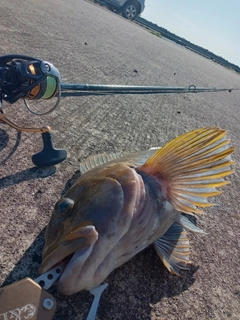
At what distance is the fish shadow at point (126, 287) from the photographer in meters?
1.37

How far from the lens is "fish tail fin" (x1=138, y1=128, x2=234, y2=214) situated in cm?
169

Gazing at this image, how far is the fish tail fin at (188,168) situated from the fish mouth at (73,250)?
0.56m

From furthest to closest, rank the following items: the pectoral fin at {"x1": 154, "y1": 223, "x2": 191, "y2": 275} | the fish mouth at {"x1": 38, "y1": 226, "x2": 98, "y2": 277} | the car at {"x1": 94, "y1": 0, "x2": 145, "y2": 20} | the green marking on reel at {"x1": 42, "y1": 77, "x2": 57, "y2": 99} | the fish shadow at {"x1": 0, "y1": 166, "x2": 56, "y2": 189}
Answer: the car at {"x1": 94, "y1": 0, "x2": 145, "y2": 20} → the green marking on reel at {"x1": 42, "y1": 77, "x2": 57, "y2": 99} → the fish shadow at {"x1": 0, "y1": 166, "x2": 56, "y2": 189} → the pectoral fin at {"x1": 154, "y1": 223, "x2": 191, "y2": 275} → the fish mouth at {"x1": 38, "y1": 226, "x2": 98, "y2": 277}

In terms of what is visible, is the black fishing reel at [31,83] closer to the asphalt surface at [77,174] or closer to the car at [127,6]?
the asphalt surface at [77,174]

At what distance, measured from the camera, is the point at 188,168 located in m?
1.71

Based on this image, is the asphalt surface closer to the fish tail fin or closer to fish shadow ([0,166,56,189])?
fish shadow ([0,166,56,189])

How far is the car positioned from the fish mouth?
69.5 ft

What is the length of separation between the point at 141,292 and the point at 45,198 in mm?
769

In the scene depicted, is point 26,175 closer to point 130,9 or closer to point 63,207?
point 63,207

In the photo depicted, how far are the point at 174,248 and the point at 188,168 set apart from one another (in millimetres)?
448

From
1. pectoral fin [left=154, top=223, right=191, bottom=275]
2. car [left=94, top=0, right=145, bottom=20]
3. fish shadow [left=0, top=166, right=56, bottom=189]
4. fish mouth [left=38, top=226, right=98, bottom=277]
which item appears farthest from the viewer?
car [left=94, top=0, right=145, bottom=20]

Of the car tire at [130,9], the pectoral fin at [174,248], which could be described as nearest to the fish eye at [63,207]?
the pectoral fin at [174,248]

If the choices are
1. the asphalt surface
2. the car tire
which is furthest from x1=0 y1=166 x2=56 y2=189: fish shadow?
the car tire

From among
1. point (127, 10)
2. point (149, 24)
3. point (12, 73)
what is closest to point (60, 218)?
point (12, 73)
